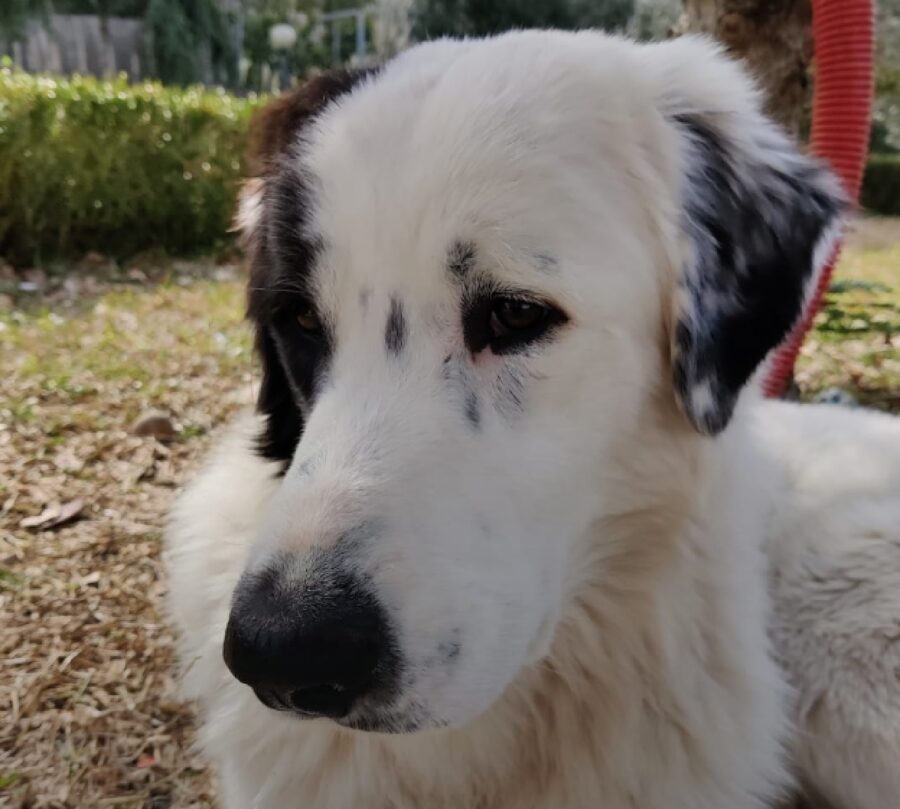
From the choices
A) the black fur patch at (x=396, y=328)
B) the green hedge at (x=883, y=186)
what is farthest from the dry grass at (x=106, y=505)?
the green hedge at (x=883, y=186)

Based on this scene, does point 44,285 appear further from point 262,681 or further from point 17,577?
point 262,681

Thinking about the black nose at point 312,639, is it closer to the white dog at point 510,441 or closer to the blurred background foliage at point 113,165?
the white dog at point 510,441

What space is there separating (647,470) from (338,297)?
623 mm

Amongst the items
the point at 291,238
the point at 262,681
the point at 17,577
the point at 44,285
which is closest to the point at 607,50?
the point at 291,238

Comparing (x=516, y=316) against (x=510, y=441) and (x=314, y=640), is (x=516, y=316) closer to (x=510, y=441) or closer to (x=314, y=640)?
(x=510, y=441)

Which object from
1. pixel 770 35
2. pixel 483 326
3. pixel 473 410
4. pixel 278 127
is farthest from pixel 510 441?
pixel 770 35

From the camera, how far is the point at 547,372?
148cm

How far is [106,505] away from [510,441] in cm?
220

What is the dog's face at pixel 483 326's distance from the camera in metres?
1.25

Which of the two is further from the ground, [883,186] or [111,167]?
[111,167]

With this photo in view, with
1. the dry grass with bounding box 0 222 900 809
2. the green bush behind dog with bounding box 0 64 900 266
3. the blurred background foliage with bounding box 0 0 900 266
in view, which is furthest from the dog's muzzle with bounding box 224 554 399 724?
the green bush behind dog with bounding box 0 64 900 266

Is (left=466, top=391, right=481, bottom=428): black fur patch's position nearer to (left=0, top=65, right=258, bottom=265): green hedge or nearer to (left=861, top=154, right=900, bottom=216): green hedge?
(left=0, top=65, right=258, bottom=265): green hedge

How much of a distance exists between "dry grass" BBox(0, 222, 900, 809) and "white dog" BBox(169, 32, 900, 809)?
410 mm

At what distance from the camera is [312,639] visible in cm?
118
